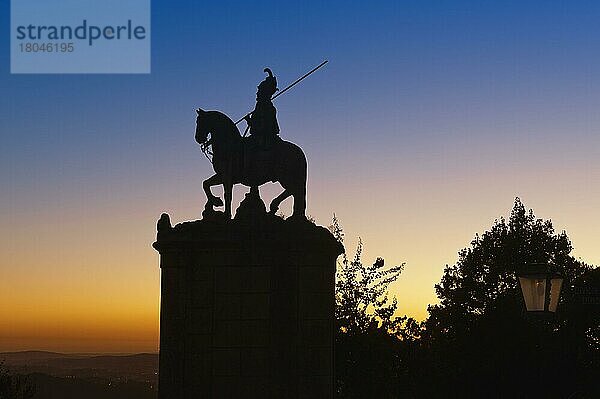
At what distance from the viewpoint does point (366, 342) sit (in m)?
35.7

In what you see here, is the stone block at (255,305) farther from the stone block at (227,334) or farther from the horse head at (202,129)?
the horse head at (202,129)

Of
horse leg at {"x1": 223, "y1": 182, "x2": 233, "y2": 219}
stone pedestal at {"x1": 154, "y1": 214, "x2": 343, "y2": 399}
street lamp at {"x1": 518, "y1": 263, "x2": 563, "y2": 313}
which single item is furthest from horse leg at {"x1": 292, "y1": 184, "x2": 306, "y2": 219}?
street lamp at {"x1": 518, "y1": 263, "x2": 563, "y2": 313}

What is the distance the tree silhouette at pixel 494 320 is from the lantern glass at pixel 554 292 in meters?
28.7

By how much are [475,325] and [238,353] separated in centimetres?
3011

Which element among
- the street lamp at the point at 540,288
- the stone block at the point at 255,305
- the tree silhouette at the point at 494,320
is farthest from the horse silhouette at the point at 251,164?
the tree silhouette at the point at 494,320

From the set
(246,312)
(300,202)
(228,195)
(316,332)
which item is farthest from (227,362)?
(300,202)

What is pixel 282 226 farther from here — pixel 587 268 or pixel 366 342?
pixel 587 268

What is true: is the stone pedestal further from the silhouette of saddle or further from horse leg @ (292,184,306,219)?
the silhouette of saddle

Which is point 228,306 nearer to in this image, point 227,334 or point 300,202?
point 227,334

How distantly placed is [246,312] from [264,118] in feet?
11.9

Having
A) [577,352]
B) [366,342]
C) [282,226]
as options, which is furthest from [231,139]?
[577,352]

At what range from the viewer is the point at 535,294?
10.0m

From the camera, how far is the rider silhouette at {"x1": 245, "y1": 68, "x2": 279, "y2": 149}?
1734 cm

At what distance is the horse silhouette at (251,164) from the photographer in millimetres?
17297
